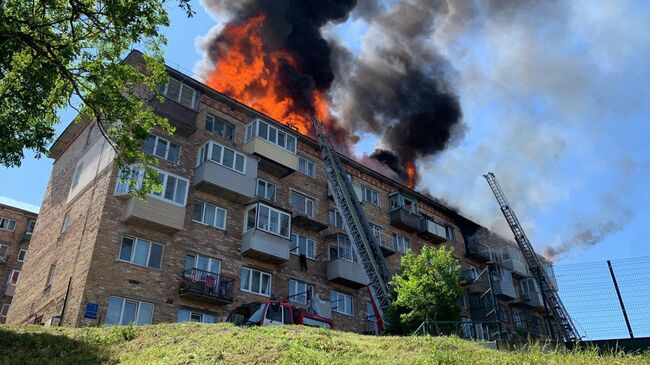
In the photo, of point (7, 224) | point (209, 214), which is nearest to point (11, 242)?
point (7, 224)

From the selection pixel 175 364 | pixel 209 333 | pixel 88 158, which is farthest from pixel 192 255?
pixel 175 364

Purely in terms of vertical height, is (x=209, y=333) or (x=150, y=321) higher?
(x=150, y=321)

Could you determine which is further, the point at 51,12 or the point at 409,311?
the point at 409,311

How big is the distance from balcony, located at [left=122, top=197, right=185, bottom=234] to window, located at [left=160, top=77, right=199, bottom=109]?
21.1 feet

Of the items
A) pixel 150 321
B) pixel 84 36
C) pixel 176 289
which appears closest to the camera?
pixel 84 36

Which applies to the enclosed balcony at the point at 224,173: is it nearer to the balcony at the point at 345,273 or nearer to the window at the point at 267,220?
the window at the point at 267,220

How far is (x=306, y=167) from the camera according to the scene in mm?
34719

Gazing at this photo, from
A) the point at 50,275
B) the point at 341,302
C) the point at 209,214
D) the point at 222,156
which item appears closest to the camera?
the point at 50,275

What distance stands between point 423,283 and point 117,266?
13.5m

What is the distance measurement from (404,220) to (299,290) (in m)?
11.6

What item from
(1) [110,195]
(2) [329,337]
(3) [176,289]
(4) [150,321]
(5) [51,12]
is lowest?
(2) [329,337]

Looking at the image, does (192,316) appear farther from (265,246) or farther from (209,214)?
(209,214)

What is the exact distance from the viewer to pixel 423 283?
2427cm

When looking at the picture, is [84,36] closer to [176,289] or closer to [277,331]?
[277,331]
